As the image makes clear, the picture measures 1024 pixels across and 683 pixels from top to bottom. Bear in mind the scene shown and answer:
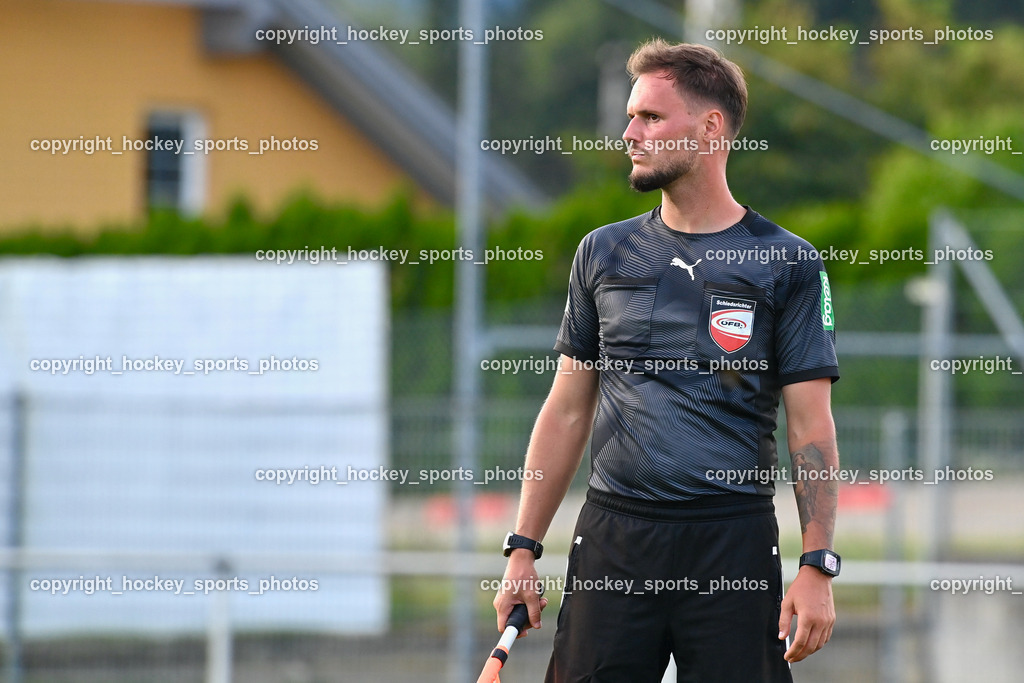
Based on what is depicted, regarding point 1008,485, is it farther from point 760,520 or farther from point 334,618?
point 760,520

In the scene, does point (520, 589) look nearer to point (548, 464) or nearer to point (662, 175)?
point (548, 464)

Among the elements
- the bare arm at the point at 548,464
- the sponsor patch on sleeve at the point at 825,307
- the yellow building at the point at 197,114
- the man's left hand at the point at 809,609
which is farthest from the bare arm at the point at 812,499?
the yellow building at the point at 197,114

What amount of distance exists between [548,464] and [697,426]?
453 mm

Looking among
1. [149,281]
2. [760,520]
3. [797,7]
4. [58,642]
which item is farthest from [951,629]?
[797,7]

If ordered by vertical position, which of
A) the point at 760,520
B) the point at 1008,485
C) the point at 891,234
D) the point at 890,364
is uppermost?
the point at 891,234

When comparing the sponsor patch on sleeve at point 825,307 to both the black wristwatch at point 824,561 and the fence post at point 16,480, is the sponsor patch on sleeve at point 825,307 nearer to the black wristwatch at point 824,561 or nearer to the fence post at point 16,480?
the black wristwatch at point 824,561

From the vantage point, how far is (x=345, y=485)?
7.70m

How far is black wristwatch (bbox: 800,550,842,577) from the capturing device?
321cm

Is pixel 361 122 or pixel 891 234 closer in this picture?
pixel 891 234

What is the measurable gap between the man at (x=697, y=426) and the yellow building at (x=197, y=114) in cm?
904

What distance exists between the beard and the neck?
0.03 meters

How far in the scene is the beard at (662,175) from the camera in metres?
3.40

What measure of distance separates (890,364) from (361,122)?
6.98 metres

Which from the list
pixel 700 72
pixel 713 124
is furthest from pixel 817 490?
pixel 700 72
